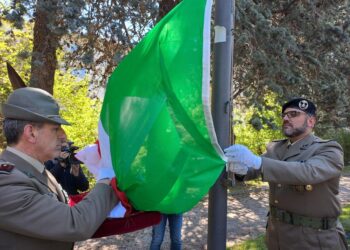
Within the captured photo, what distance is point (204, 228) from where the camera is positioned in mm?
8031

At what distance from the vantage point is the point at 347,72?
8195 mm

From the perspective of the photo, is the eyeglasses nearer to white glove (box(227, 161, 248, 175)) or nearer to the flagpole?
the flagpole

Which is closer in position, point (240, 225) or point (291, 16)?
point (291, 16)

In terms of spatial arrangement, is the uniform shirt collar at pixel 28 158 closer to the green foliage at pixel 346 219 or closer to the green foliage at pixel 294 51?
the green foliage at pixel 294 51

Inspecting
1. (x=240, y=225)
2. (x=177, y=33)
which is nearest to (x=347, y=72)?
(x=240, y=225)

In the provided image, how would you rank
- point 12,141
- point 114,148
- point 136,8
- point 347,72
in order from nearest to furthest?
point 12,141, point 114,148, point 136,8, point 347,72

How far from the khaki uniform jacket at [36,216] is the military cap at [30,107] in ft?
0.85

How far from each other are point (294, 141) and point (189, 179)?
1733mm

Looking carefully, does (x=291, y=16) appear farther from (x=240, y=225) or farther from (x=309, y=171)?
(x=309, y=171)

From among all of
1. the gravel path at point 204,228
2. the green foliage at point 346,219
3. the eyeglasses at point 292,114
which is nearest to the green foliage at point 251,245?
the gravel path at point 204,228

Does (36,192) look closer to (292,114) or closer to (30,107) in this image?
(30,107)

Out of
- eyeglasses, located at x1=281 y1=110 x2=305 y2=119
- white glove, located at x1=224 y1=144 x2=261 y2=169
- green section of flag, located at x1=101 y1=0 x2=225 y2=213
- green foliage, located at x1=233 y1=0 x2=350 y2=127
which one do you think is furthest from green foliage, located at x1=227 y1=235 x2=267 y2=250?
green section of flag, located at x1=101 y1=0 x2=225 y2=213

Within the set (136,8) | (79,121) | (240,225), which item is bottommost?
(240,225)

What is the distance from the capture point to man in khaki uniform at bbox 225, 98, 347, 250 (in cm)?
288
